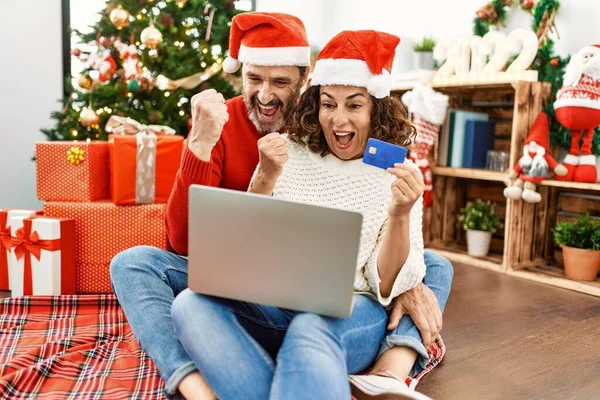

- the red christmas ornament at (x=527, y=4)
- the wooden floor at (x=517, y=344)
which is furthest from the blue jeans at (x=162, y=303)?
the red christmas ornament at (x=527, y=4)

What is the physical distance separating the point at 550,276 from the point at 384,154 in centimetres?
164

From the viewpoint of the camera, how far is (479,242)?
2906mm

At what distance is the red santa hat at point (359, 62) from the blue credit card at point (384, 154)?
206mm

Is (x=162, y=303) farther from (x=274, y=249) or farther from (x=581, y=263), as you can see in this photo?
(x=581, y=263)

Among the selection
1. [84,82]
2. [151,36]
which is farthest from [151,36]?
[84,82]

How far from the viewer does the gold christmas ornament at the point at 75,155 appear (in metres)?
2.27

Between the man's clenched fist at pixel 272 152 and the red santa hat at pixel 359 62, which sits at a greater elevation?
the red santa hat at pixel 359 62

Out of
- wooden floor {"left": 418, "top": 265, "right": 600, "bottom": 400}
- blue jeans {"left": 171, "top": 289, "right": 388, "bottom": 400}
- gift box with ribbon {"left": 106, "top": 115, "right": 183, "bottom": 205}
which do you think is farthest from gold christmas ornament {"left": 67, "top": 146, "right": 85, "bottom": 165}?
wooden floor {"left": 418, "top": 265, "right": 600, "bottom": 400}

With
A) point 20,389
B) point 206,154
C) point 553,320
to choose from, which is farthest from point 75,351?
point 553,320

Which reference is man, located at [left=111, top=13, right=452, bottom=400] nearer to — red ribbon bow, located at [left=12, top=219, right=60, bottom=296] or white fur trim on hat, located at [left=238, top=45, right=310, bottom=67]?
white fur trim on hat, located at [left=238, top=45, right=310, bottom=67]

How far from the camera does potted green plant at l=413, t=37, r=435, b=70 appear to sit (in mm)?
3143

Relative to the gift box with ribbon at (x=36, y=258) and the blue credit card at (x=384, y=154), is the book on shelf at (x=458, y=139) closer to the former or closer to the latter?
the blue credit card at (x=384, y=154)

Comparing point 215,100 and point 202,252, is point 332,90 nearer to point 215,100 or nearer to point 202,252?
point 215,100

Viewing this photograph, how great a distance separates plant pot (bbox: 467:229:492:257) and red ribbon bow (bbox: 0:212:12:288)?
82.6 inches
